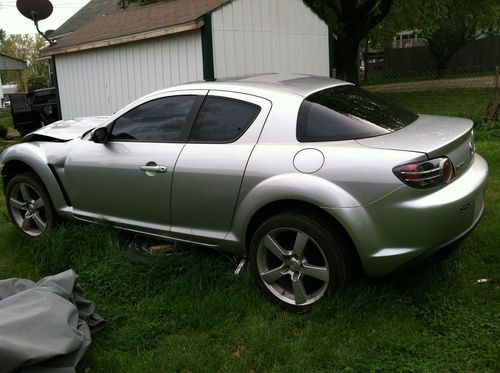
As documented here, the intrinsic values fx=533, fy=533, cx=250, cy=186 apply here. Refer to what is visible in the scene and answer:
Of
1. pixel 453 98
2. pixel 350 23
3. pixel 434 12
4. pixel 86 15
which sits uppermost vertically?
pixel 86 15

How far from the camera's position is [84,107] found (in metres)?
10.5

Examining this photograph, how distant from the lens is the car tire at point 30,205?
4969 mm

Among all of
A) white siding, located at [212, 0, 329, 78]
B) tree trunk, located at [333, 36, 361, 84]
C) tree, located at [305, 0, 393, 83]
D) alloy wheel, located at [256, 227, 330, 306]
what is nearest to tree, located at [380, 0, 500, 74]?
tree, located at [305, 0, 393, 83]

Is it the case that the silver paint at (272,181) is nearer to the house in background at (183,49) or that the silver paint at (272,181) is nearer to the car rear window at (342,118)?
the car rear window at (342,118)

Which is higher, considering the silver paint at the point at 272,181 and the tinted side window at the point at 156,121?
the tinted side window at the point at 156,121

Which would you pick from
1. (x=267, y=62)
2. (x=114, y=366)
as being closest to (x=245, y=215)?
(x=114, y=366)

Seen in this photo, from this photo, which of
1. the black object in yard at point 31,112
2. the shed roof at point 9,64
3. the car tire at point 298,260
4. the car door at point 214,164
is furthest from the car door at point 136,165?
the shed roof at point 9,64

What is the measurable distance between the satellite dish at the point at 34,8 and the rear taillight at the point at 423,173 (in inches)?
433

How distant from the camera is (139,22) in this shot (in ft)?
31.6

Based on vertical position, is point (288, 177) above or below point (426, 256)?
above

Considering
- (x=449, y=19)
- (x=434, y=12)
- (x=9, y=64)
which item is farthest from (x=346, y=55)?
(x=9, y=64)

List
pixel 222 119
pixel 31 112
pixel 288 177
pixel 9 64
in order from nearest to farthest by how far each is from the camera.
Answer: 1. pixel 288 177
2. pixel 222 119
3. pixel 31 112
4. pixel 9 64

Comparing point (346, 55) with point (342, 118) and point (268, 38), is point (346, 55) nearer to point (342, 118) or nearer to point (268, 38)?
point (268, 38)

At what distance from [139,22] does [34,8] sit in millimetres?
3636
